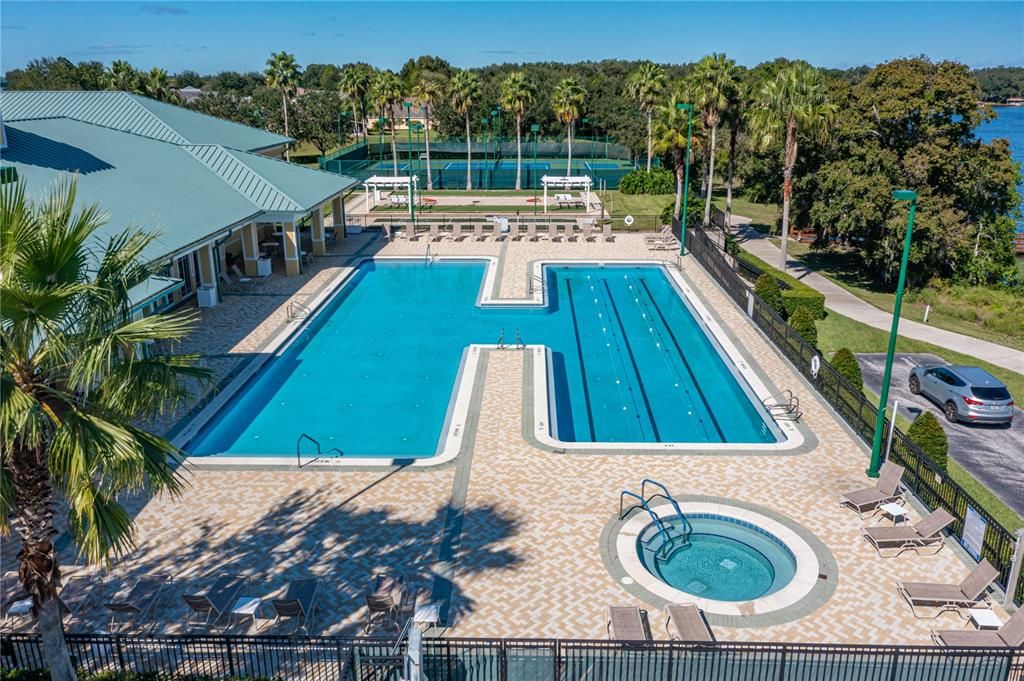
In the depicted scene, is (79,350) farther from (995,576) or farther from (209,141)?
(209,141)

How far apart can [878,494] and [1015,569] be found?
10.5 feet

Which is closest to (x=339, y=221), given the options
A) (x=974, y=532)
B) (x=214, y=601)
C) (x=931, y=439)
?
(x=214, y=601)

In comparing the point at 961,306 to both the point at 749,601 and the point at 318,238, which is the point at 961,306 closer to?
the point at 749,601

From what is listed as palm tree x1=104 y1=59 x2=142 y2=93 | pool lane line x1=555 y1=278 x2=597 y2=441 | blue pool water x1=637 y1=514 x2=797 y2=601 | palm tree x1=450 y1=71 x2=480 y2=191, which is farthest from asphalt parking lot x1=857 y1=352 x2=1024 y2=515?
palm tree x1=104 y1=59 x2=142 y2=93

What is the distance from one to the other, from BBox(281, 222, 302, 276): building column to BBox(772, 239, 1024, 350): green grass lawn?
23896 millimetres

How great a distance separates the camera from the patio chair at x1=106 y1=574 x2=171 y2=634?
11.4 meters

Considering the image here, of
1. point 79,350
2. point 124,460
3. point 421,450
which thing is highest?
point 79,350

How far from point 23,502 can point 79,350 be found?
1.69 metres

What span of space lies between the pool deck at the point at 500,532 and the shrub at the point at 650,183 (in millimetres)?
41411

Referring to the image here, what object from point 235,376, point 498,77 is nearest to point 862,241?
point 235,376

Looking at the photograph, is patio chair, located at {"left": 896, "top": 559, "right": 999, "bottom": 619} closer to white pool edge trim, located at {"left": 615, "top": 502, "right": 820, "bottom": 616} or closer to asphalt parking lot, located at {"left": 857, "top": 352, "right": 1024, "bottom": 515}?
white pool edge trim, located at {"left": 615, "top": 502, "right": 820, "bottom": 616}

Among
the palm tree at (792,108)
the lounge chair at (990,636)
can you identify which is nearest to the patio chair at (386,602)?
the lounge chair at (990,636)

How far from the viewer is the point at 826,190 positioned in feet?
109

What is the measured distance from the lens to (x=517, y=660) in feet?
33.1
